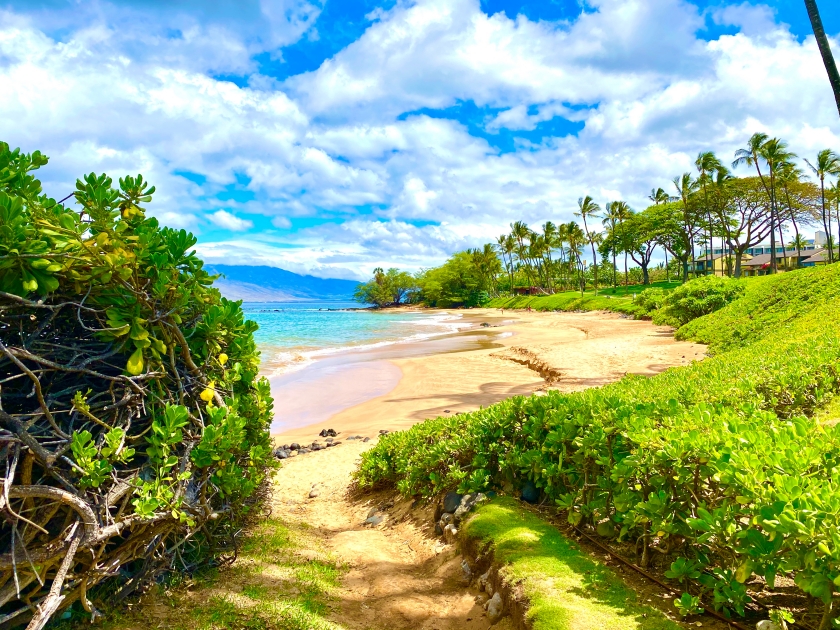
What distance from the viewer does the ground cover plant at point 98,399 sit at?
2.16 m

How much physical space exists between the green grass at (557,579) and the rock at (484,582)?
178 mm

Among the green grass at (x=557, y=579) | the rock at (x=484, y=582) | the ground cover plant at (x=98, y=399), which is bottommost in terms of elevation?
the rock at (x=484, y=582)

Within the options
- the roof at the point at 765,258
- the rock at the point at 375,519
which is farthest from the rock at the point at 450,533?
the roof at the point at 765,258

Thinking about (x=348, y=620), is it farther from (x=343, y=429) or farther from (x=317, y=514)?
(x=343, y=429)

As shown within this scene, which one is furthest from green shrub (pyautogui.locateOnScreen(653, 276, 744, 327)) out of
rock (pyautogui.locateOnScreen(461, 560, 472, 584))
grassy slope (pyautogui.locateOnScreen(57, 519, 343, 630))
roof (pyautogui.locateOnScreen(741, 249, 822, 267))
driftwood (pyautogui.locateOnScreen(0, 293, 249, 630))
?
roof (pyautogui.locateOnScreen(741, 249, 822, 267))

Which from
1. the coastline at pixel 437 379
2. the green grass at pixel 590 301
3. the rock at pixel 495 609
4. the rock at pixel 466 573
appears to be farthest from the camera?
the green grass at pixel 590 301

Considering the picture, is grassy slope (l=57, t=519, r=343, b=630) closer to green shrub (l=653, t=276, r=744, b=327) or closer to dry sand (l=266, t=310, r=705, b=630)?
dry sand (l=266, t=310, r=705, b=630)

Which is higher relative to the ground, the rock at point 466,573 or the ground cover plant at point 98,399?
the ground cover plant at point 98,399

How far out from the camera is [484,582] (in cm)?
362

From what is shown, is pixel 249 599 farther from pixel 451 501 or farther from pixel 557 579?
pixel 451 501

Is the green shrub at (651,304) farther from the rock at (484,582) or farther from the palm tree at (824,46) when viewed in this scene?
the rock at (484,582)

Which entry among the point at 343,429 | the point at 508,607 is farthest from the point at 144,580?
the point at 343,429

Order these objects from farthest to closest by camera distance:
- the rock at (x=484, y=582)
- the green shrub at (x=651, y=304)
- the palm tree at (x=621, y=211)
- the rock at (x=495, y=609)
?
the palm tree at (x=621, y=211)
the green shrub at (x=651, y=304)
the rock at (x=484, y=582)
the rock at (x=495, y=609)

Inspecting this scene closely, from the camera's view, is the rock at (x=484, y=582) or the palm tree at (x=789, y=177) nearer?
the rock at (x=484, y=582)
